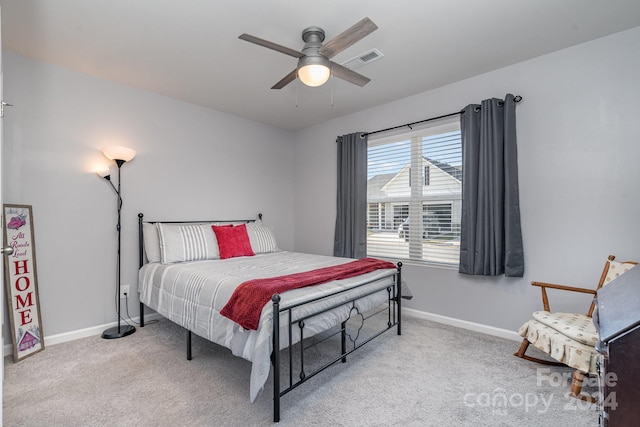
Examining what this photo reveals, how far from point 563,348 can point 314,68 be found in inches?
97.1

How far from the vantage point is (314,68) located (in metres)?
1.98

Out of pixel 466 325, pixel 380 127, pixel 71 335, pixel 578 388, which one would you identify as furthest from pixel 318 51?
pixel 71 335

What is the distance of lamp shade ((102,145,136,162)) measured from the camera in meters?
2.92

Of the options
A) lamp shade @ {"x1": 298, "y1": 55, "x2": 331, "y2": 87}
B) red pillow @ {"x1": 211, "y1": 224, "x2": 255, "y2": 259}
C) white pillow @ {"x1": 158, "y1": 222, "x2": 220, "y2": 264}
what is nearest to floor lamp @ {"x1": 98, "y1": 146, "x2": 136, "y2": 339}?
white pillow @ {"x1": 158, "y1": 222, "x2": 220, "y2": 264}

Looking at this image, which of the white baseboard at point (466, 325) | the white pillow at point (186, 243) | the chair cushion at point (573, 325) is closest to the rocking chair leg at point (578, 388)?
the chair cushion at point (573, 325)

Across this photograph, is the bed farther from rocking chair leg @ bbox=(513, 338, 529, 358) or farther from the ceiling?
the ceiling

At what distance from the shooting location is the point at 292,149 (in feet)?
16.2

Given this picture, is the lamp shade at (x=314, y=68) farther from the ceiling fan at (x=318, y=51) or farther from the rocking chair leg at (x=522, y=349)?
the rocking chair leg at (x=522, y=349)

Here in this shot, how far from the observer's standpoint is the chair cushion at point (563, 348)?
188cm

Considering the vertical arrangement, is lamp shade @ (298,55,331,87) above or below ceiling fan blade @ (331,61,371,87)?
below

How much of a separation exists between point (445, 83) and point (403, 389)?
295 cm

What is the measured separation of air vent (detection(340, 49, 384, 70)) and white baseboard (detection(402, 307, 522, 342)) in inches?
106

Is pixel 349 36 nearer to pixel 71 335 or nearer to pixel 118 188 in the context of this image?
pixel 118 188

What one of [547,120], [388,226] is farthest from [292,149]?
[547,120]
